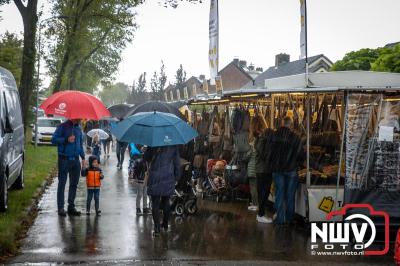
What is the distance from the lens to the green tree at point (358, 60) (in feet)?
123

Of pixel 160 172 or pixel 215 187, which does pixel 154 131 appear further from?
pixel 215 187

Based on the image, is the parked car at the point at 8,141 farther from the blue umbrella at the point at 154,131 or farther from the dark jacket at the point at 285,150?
the dark jacket at the point at 285,150

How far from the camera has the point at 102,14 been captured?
27.0 m

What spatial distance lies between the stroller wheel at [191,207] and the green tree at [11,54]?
19058 millimetres

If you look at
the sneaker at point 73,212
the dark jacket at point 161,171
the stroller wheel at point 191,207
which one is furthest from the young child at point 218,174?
the dark jacket at point 161,171

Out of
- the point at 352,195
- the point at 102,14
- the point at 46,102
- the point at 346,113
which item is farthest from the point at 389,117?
the point at 102,14

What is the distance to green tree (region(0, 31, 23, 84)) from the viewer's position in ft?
92.8

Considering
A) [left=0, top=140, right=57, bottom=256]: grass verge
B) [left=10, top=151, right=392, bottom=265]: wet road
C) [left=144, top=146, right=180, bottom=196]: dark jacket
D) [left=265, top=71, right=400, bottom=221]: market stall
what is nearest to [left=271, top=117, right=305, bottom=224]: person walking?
[left=10, top=151, right=392, bottom=265]: wet road

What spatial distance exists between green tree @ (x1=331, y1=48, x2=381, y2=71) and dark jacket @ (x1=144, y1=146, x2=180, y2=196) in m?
30.2

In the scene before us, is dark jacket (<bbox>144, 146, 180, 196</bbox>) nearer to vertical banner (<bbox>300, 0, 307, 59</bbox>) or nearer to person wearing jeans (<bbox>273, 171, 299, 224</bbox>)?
person wearing jeans (<bbox>273, 171, 299, 224</bbox>)

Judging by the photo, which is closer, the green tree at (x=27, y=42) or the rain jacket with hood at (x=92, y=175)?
the rain jacket with hood at (x=92, y=175)

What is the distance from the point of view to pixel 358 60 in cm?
3772

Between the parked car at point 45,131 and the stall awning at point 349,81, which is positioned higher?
the stall awning at point 349,81

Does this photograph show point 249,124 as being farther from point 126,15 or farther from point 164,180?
point 126,15
